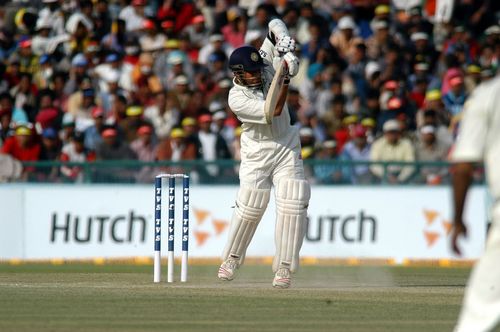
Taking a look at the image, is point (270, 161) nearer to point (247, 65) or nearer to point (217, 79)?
point (247, 65)

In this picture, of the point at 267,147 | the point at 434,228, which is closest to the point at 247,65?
the point at 267,147

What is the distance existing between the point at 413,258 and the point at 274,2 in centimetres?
608

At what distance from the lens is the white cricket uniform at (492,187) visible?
652 cm

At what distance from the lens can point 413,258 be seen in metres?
17.5

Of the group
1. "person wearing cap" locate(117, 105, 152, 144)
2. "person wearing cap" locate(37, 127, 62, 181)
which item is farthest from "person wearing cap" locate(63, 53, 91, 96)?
"person wearing cap" locate(117, 105, 152, 144)

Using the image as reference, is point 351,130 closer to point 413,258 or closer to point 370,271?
point 413,258

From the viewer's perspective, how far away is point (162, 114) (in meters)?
20.1

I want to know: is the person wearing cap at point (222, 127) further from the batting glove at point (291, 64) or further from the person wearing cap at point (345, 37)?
the batting glove at point (291, 64)

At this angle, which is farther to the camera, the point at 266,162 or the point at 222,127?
the point at 222,127

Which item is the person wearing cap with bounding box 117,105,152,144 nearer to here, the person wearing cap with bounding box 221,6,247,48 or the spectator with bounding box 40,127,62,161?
the spectator with bounding box 40,127,62,161

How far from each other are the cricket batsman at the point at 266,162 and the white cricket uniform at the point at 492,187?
17.4ft

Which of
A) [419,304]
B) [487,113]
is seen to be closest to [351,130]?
[419,304]

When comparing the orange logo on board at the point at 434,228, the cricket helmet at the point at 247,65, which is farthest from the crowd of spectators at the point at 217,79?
the cricket helmet at the point at 247,65

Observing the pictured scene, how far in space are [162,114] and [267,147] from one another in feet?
26.2
